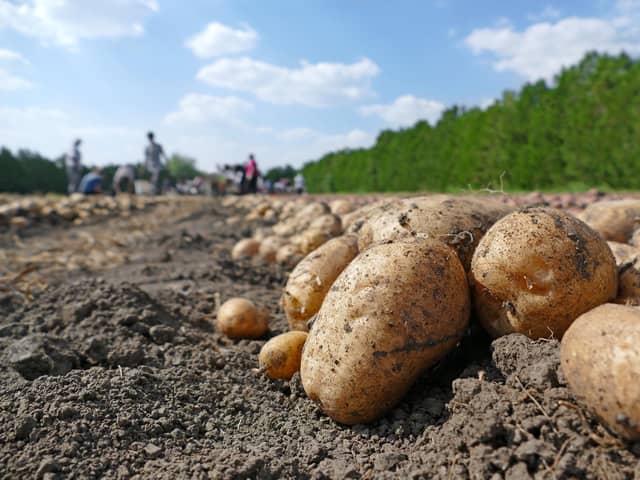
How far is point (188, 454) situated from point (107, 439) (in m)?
0.34

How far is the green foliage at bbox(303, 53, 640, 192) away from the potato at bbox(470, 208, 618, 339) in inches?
398

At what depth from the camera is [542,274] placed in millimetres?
2182

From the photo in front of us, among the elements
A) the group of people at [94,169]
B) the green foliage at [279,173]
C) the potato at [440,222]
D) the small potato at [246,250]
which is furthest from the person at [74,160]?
the green foliage at [279,173]

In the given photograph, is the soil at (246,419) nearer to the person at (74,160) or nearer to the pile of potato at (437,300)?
the pile of potato at (437,300)

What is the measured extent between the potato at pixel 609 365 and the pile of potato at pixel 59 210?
1013 centimetres

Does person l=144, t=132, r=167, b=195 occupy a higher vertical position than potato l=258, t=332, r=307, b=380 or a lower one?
higher

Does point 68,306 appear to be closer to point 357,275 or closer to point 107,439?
point 107,439

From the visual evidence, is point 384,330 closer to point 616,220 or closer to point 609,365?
point 609,365

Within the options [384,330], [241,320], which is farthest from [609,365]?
[241,320]

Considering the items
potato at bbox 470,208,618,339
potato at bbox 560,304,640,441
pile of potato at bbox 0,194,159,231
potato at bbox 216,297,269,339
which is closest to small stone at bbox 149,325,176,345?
potato at bbox 216,297,269,339

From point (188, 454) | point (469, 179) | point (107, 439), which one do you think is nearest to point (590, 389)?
point (188, 454)

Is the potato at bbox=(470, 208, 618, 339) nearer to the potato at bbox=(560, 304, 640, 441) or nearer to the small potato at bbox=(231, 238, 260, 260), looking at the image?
the potato at bbox=(560, 304, 640, 441)

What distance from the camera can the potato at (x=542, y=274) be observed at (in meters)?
2.16

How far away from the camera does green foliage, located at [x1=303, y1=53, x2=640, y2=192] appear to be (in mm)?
14805
